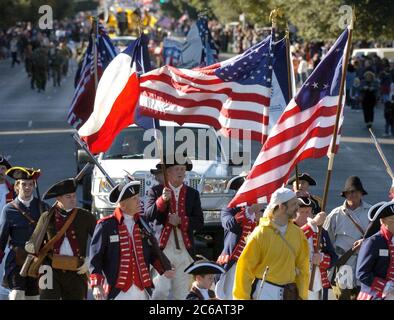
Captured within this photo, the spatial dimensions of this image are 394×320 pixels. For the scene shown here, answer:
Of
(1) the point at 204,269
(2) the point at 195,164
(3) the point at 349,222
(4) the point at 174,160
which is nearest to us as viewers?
(1) the point at 204,269

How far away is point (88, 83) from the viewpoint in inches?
811

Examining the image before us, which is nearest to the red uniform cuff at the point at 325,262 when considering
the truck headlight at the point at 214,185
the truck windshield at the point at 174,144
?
the truck headlight at the point at 214,185

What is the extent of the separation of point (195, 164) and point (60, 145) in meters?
15.8

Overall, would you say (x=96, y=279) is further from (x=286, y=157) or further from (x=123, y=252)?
(x=286, y=157)

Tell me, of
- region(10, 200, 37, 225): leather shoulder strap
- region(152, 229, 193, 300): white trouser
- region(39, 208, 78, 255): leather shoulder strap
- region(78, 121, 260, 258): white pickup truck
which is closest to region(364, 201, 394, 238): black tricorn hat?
region(152, 229, 193, 300): white trouser

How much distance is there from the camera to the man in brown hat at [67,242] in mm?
12539

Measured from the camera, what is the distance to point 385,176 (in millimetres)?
27109

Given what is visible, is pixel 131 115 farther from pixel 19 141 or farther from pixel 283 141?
pixel 19 141

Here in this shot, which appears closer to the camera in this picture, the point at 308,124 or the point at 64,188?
the point at 64,188

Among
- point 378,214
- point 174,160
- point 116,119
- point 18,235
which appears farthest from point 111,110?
point 378,214

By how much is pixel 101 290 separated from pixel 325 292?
239cm

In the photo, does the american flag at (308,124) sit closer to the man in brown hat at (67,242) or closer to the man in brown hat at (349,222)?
the man in brown hat at (67,242)

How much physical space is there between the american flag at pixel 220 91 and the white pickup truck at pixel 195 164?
176 centimetres
